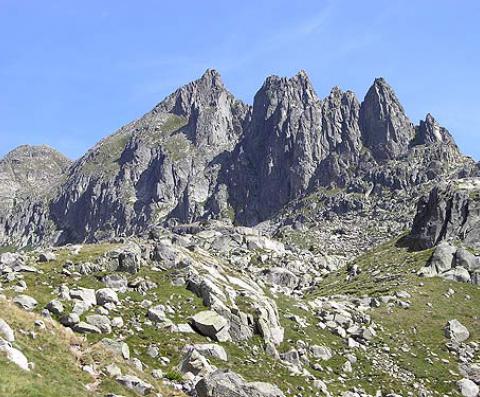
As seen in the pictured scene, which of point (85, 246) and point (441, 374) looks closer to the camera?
point (441, 374)

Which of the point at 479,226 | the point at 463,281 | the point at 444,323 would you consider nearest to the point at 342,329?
the point at 444,323

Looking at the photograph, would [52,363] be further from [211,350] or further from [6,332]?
[211,350]

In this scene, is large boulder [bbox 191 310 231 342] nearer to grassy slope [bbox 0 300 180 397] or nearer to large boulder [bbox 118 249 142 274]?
large boulder [bbox 118 249 142 274]

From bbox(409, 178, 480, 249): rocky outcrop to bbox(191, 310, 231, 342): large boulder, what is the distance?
10762 centimetres

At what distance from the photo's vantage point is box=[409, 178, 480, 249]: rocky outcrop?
149625mm

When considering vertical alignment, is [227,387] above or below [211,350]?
below

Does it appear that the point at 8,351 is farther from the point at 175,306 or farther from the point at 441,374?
the point at 441,374

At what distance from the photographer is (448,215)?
159750 millimetres

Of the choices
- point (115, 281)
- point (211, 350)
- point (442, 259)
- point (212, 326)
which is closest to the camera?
point (211, 350)

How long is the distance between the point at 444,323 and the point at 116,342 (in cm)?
5479

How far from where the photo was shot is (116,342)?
37469mm

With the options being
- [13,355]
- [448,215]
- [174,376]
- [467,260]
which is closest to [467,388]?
[174,376]

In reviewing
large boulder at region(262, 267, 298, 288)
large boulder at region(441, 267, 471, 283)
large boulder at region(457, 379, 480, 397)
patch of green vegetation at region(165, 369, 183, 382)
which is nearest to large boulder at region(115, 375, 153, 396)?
patch of green vegetation at region(165, 369, 183, 382)

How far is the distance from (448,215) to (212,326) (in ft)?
428
